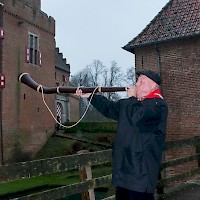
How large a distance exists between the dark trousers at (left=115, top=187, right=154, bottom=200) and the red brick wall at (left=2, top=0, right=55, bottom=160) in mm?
16549

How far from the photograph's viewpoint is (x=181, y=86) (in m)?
12.0

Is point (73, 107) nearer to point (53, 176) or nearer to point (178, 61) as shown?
point (53, 176)

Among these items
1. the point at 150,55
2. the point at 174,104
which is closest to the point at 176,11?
the point at 150,55

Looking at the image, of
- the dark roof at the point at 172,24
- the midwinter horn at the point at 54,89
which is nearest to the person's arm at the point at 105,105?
the midwinter horn at the point at 54,89

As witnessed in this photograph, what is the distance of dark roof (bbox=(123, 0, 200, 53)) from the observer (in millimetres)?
12030

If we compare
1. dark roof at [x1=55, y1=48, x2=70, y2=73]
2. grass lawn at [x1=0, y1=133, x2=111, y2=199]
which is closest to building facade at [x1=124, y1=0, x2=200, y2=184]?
grass lawn at [x1=0, y1=133, x2=111, y2=199]

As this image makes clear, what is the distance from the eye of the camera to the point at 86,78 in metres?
66.4

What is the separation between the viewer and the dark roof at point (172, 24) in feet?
39.5

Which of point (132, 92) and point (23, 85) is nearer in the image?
point (132, 92)

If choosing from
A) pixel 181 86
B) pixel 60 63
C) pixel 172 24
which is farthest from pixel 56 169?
pixel 60 63

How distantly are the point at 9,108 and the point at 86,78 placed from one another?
47379 millimetres

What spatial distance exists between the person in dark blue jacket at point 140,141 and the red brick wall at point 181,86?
8997mm

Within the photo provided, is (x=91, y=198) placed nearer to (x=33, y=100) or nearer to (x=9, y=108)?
(x=9, y=108)

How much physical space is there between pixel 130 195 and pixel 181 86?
9525 millimetres
